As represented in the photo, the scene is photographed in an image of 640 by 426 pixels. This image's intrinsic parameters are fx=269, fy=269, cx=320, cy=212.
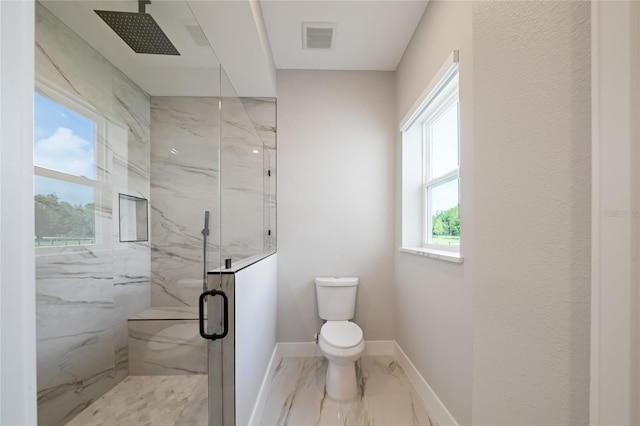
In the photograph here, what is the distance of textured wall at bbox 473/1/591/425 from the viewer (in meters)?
0.49

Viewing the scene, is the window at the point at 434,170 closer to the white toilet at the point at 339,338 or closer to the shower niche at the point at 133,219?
the white toilet at the point at 339,338

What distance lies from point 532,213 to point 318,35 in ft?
6.75

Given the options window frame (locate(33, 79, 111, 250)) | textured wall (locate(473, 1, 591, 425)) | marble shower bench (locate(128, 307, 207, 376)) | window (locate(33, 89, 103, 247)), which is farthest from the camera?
marble shower bench (locate(128, 307, 207, 376))

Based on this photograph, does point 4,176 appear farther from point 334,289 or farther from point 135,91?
point 334,289

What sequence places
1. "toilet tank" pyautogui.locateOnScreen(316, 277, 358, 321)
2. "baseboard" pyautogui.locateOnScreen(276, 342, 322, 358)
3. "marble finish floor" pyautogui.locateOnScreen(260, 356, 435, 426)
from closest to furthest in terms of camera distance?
"marble finish floor" pyautogui.locateOnScreen(260, 356, 435, 426)
"toilet tank" pyautogui.locateOnScreen(316, 277, 358, 321)
"baseboard" pyautogui.locateOnScreen(276, 342, 322, 358)

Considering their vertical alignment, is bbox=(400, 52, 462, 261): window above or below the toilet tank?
above

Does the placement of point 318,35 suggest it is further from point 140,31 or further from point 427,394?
point 427,394

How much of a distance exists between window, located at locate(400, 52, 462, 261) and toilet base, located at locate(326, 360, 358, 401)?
944 mm

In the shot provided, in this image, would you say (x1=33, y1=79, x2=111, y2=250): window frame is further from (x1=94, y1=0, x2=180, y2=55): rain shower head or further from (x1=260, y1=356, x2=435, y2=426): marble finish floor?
(x1=260, y1=356, x2=435, y2=426): marble finish floor

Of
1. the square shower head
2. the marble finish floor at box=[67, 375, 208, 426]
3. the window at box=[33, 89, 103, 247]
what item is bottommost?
the marble finish floor at box=[67, 375, 208, 426]

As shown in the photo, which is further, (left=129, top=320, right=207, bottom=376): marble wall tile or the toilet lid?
the toilet lid

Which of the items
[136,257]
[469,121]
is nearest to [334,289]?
[136,257]

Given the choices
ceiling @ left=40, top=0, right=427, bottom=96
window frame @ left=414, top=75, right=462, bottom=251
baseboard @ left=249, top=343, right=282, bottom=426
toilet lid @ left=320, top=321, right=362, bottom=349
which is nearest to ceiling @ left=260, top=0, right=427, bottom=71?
ceiling @ left=40, top=0, right=427, bottom=96

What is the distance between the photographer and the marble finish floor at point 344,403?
5.39ft
